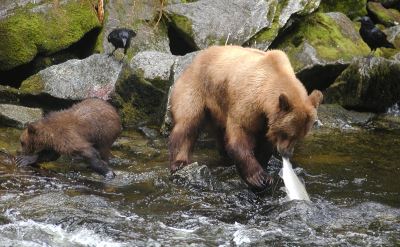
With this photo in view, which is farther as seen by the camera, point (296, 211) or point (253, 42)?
point (253, 42)

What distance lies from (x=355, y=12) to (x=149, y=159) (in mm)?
10840

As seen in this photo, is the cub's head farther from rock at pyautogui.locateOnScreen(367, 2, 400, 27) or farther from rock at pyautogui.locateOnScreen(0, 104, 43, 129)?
rock at pyautogui.locateOnScreen(367, 2, 400, 27)

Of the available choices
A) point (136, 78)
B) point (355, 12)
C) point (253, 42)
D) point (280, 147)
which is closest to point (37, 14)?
point (136, 78)

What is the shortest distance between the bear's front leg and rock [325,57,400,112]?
5.43 m

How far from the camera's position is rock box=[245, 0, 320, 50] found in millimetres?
14188

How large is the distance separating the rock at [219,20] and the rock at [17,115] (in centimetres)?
381

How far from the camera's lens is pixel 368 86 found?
1315cm

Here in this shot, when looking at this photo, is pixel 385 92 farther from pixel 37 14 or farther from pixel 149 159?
pixel 37 14

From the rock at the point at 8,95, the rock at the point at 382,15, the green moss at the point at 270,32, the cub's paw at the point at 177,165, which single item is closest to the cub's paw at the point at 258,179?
the cub's paw at the point at 177,165

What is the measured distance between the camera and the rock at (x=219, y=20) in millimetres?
13906

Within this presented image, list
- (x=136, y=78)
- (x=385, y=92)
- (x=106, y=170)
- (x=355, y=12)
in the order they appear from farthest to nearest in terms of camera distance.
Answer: (x=355, y=12)
(x=385, y=92)
(x=136, y=78)
(x=106, y=170)

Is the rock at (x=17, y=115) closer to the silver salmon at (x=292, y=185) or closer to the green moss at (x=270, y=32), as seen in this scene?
the green moss at (x=270, y=32)

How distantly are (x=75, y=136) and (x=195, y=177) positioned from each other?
1.76 m

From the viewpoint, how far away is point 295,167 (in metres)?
9.64
